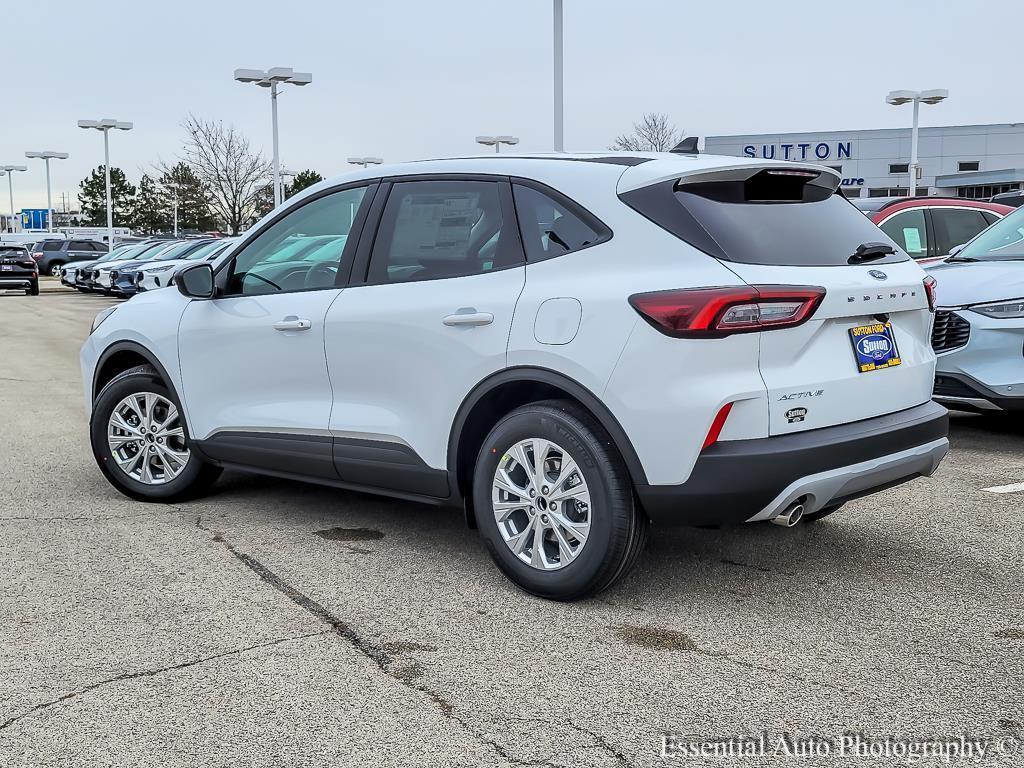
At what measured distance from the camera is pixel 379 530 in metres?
5.46

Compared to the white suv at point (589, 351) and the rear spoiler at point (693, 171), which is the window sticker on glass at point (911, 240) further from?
the rear spoiler at point (693, 171)

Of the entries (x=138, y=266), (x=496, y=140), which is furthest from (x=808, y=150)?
(x=138, y=266)

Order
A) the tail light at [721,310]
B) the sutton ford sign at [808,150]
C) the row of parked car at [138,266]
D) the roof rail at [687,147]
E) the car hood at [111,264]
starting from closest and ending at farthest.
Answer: the tail light at [721,310]
the roof rail at [687,147]
the row of parked car at [138,266]
the car hood at [111,264]
the sutton ford sign at [808,150]

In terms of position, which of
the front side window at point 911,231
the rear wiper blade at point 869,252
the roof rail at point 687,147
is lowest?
the rear wiper blade at point 869,252

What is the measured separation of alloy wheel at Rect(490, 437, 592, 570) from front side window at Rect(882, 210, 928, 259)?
7425 millimetres

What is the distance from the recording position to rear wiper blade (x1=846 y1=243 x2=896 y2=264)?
4402mm

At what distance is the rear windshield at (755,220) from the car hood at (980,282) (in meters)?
3.29

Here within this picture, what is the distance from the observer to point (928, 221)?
11016 mm

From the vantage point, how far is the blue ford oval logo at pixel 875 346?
424 cm

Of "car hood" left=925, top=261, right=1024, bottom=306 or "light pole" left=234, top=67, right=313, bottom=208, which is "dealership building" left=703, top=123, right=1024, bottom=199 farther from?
"car hood" left=925, top=261, right=1024, bottom=306

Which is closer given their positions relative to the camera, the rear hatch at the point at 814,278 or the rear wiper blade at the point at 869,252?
the rear hatch at the point at 814,278

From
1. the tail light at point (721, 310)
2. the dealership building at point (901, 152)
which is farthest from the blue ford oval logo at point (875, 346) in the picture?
the dealership building at point (901, 152)

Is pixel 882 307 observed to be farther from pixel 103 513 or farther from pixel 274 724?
pixel 103 513

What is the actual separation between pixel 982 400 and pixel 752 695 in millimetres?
4469
